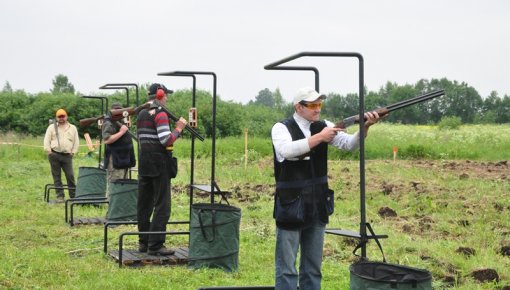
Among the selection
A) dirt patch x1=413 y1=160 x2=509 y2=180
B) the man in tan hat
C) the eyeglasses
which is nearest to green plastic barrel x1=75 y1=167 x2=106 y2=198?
the man in tan hat

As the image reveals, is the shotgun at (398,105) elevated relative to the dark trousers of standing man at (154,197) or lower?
elevated

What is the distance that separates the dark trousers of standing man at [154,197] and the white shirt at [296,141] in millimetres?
2710

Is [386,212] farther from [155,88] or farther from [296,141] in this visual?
[296,141]

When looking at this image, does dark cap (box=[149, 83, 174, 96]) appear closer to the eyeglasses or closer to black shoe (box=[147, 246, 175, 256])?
black shoe (box=[147, 246, 175, 256])

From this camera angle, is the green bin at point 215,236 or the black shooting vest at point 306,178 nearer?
the black shooting vest at point 306,178

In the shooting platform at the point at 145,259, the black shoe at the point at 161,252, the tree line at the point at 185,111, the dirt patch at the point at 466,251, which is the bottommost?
the shooting platform at the point at 145,259

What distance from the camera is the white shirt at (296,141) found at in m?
4.62

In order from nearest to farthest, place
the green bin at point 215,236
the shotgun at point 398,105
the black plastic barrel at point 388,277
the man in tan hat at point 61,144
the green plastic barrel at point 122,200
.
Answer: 1. the black plastic barrel at point 388,277
2. the shotgun at point 398,105
3. the green bin at point 215,236
4. the green plastic barrel at point 122,200
5. the man in tan hat at point 61,144

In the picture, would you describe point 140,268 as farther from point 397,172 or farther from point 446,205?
point 397,172

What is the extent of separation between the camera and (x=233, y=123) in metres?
33.6

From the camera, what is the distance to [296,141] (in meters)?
4.65

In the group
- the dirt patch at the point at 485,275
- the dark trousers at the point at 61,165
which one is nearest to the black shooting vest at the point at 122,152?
the dark trousers at the point at 61,165

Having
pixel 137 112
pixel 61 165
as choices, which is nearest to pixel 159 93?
pixel 137 112

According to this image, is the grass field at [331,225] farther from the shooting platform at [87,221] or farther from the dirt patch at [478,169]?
the shooting platform at [87,221]
